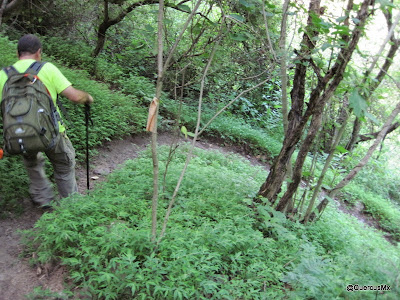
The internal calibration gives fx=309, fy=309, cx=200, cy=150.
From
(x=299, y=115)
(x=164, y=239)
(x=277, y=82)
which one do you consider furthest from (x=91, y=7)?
(x=164, y=239)

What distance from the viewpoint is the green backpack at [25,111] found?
3312 mm

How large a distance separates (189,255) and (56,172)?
2.31 metres

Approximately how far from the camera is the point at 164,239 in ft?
10.1

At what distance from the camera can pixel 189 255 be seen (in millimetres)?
2812

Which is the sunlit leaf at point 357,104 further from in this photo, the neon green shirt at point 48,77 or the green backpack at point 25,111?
the green backpack at point 25,111

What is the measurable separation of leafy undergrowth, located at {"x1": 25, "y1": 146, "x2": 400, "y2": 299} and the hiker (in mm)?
489

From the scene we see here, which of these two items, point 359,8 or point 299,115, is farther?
point 299,115

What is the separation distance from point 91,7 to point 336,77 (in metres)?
9.68

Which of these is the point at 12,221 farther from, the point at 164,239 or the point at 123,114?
the point at 123,114

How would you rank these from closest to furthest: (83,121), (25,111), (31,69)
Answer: (25,111) → (31,69) → (83,121)

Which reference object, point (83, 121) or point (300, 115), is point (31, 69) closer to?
point (83, 121)

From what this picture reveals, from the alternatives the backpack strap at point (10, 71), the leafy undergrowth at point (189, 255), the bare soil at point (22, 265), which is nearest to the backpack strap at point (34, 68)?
the backpack strap at point (10, 71)

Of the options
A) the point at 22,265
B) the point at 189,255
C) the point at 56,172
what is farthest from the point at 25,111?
the point at 189,255

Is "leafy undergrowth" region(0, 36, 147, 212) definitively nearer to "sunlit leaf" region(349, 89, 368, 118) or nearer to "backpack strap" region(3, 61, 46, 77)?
"backpack strap" region(3, 61, 46, 77)
